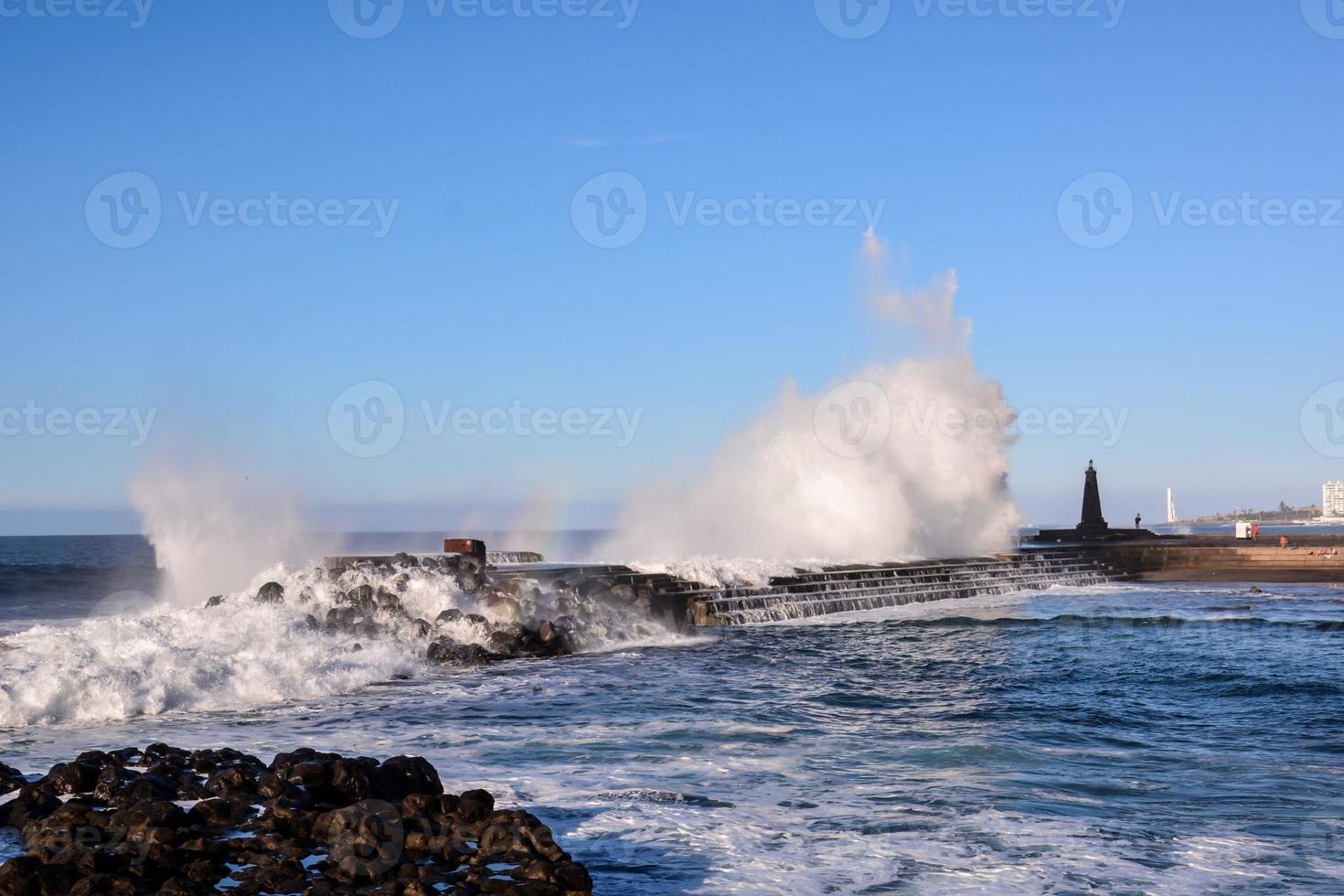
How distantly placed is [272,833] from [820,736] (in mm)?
5276

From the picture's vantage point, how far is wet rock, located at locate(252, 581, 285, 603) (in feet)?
58.7

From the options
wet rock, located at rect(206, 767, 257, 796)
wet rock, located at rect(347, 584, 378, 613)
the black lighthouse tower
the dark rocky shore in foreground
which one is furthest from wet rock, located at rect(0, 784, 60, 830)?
the black lighthouse tower

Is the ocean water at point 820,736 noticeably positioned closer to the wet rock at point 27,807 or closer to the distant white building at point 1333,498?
the wet rock at point 27,807

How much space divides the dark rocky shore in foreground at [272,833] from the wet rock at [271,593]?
10383 mm

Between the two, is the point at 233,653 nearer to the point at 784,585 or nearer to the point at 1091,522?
the point at 784,585

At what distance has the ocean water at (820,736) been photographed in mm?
6355

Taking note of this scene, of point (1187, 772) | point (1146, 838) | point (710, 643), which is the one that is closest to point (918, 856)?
point (1146, 838)

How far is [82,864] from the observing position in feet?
18.2

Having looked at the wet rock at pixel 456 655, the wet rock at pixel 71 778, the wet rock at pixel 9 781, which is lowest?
the wet rock at pixel 456 655

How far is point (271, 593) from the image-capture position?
18078 mm

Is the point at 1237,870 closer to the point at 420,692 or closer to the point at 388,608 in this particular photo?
the point at 420,692

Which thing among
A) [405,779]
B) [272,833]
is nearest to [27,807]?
[272,833]

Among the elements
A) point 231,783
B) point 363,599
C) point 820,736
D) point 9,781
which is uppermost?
point 363,599

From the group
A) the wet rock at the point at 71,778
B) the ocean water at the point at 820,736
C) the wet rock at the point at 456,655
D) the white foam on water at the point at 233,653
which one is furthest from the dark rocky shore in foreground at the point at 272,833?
the wet rock at the point at 456,655
